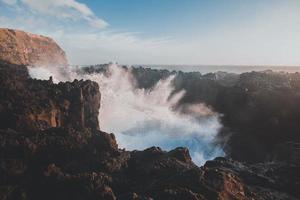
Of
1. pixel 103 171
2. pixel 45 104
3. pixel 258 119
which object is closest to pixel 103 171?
pixel 103 171

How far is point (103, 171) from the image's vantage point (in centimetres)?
2916

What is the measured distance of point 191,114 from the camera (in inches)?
4574

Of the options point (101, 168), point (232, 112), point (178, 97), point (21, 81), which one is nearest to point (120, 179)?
point (101, 168)

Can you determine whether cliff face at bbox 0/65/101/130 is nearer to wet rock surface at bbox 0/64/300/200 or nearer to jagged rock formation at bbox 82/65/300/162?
wet rock surface at bbox 0/64/300/200

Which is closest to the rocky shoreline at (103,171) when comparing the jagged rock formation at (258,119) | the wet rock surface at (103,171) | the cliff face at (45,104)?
the wet rock surface at (103,171)

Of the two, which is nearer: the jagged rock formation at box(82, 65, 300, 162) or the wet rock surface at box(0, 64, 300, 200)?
the wet rock surface at box(0, 64, 300, 200)

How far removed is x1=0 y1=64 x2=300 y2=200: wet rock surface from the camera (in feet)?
82.5

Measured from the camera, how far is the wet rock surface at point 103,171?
25.1 meters

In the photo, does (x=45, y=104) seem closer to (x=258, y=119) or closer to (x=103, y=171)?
(x=103, y=171)

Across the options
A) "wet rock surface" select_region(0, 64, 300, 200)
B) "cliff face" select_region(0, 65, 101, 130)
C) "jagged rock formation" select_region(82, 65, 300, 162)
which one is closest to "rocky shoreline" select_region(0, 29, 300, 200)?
"wet rock surface" select_region(0, 64, 300, 200)

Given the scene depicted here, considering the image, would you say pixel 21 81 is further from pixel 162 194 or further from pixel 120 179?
pixel 162 194

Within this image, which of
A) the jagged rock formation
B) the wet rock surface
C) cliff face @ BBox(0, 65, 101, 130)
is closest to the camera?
the wet rock surface

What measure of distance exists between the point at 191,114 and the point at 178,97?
1748cm

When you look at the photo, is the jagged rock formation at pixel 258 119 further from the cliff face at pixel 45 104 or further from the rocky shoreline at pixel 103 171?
the cliff face at pixel 45 104
